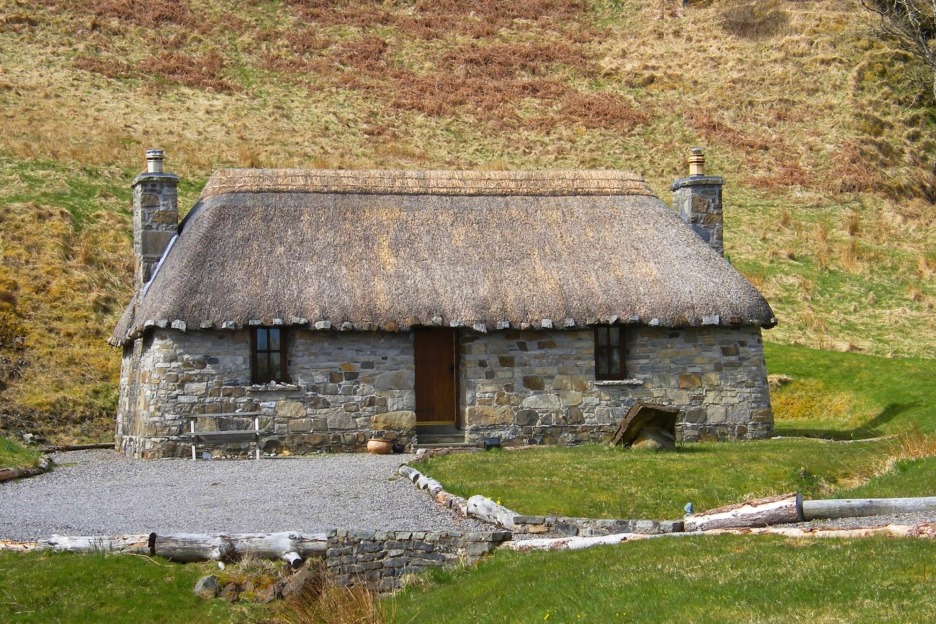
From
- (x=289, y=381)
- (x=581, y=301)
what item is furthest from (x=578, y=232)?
(x=289, y=381)

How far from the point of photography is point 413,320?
2088cm

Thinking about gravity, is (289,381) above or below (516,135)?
below

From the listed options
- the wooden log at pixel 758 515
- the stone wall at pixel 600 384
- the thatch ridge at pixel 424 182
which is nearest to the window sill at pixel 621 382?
the stone wall at pixel 600 384

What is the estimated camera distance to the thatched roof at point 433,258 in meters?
20.9

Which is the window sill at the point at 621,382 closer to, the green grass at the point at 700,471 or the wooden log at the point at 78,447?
the green grass at the point at 700,471

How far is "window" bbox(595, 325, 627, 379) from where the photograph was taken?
2227cm

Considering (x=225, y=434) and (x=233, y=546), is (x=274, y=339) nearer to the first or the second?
(x=225, y=434)

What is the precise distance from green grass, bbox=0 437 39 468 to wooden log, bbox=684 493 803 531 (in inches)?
437

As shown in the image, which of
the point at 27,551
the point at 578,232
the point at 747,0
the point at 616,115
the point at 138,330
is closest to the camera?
the point at 27,551

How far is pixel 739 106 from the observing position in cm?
5259

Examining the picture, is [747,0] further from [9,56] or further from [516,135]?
[9,56]

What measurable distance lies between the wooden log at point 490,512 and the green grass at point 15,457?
27.3 feet

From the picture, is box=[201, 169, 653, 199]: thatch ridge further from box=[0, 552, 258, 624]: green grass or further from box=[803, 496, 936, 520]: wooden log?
box=[803, 496, 936, 520]: wooden log

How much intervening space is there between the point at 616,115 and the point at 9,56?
25316 mm
